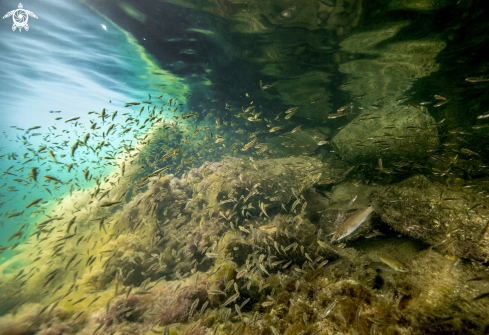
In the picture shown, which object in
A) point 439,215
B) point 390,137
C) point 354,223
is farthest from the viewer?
point 390,137

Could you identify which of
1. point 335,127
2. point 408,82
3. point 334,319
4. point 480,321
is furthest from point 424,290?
point 335,127

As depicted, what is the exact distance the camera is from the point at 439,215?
4.25m

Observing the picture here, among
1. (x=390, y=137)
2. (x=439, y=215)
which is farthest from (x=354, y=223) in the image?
(x=390, y=137)

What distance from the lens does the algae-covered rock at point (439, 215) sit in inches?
139

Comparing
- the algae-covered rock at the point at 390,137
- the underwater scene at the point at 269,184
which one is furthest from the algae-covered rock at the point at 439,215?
the algae-covered rock at the point at 390,137

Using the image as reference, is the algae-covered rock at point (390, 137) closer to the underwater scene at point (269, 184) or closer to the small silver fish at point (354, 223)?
the underwater scene at point (269, 184)

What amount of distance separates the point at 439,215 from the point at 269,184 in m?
5.49

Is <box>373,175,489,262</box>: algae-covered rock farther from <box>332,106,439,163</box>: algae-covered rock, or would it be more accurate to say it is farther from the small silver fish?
<box>332,106,439,163</box>: algae-covered rock

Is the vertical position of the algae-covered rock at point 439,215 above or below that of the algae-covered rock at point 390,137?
below

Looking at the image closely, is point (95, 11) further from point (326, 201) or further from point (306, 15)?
point (326, 201)

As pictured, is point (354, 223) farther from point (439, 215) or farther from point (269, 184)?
point (269, 184)

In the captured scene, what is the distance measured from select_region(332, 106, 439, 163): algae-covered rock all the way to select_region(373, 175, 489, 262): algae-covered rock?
268 centimetres

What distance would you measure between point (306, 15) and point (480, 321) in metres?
12.2

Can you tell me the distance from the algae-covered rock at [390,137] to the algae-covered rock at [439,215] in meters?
2.68
